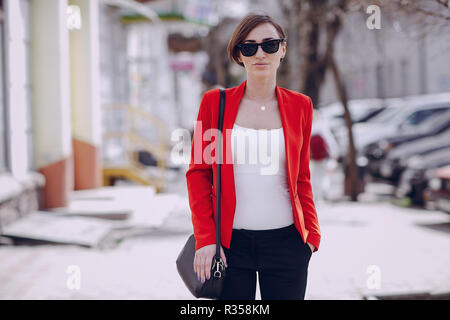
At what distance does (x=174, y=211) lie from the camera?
10.5m

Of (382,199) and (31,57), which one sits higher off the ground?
(31,57)

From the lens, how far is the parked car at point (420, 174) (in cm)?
1105

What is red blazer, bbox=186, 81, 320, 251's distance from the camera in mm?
2580

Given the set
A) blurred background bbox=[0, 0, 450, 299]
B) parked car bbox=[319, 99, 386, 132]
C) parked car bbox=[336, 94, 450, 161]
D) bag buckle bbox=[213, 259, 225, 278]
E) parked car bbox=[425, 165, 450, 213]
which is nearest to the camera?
bag buckle bbox=[213, 259, 225, 278]

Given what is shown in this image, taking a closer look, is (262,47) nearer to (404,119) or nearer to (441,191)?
(441,191)

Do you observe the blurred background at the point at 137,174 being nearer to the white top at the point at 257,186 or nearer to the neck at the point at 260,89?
the neck at the point at 260,89

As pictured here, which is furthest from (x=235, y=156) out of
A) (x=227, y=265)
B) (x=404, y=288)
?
(x=404, y=288)

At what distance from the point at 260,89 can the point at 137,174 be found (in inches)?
374

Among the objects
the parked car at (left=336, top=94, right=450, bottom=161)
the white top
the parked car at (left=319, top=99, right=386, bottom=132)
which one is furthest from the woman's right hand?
the parked car at (left=319, top=99, right=386, bottom=132)

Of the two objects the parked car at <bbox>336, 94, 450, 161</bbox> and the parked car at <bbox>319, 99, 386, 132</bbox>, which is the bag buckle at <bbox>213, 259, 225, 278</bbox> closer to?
the parked car at <bbox>336, 94, 450, 161</bbox>

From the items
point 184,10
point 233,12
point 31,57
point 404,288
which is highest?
point 233,12

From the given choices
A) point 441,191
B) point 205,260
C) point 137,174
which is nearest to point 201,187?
point 205,260

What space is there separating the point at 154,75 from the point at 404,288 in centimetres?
1692
